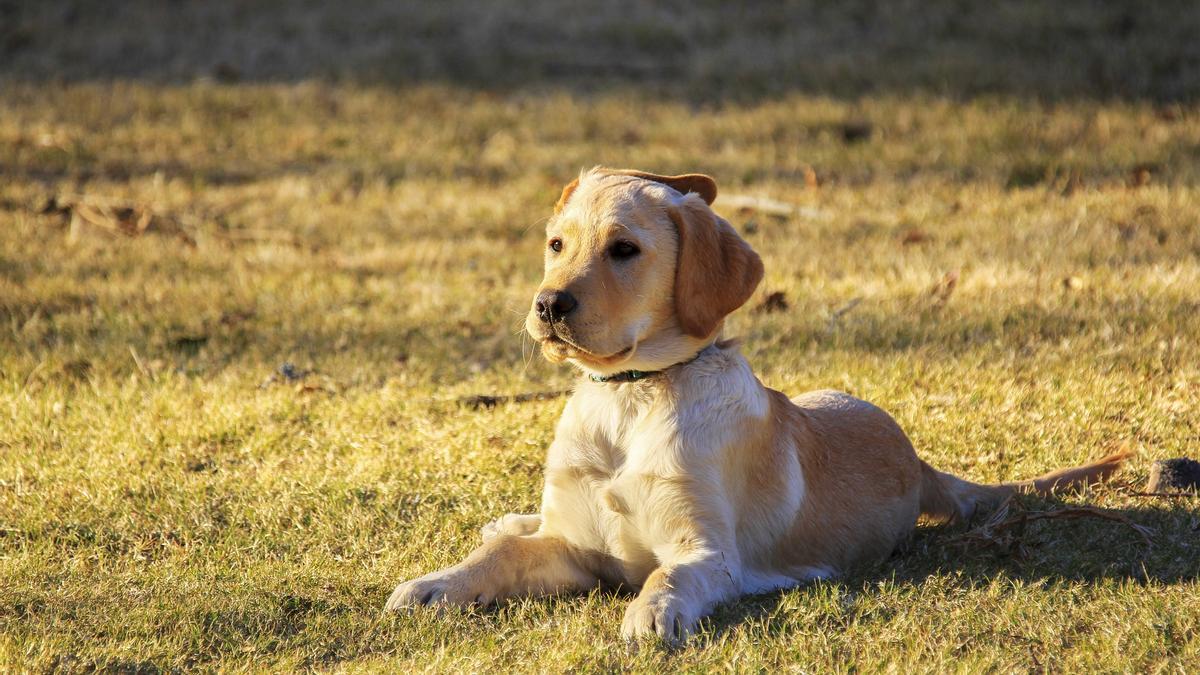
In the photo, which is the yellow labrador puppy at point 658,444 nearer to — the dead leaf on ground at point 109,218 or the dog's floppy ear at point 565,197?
the dog's floppy ear at point 565,197

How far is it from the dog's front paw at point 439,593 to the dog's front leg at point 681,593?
0.55 m

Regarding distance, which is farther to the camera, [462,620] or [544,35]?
[544,35]

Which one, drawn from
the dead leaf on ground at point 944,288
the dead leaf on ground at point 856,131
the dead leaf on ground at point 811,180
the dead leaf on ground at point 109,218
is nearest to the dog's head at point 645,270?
the dead leaf on ground at point 944,288

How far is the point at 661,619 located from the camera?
3.88 m

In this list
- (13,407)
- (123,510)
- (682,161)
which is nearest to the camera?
(123,510)

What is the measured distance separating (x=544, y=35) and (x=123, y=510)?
11265 millimetres

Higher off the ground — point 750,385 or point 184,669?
point 750,385

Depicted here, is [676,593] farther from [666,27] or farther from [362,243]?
[666,27]

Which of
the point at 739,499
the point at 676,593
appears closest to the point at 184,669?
the point at 676,593

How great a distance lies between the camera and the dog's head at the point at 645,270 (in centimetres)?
414

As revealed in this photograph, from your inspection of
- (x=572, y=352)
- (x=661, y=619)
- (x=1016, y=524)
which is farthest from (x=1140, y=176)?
(x=661, y=619)

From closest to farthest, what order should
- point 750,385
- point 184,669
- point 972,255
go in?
point 184,669 < point 750,385 < point 972,255

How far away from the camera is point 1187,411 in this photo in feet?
19.4

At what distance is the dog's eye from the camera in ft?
13.9
